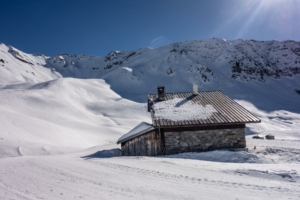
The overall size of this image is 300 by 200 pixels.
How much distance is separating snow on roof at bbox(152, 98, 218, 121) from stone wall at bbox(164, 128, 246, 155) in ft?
3.59

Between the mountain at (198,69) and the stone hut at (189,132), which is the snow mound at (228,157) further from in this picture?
the mountain at (198,69)

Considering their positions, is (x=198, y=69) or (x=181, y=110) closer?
A: (x=181, y=110)

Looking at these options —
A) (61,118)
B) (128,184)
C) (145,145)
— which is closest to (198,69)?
(61,118)

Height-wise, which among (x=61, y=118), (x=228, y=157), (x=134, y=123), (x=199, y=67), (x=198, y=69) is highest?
(x=199, y=67)

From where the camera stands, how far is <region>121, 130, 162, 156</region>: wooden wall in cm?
1373

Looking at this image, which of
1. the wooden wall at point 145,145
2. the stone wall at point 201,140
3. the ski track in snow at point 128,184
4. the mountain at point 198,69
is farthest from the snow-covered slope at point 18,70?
the ski track in snow at point 128,184

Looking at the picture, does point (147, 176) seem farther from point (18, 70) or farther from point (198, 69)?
point (18, 70)

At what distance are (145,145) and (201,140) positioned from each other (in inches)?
153

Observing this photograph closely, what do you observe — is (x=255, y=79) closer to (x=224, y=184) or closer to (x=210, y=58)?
(x=210, y=58)

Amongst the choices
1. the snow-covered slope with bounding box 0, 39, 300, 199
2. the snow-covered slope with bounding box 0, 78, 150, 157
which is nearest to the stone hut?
the snow-covered slope with bounding box 0, 39, 300, 199

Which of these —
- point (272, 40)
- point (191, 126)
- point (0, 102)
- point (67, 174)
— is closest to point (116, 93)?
point (0, 102)

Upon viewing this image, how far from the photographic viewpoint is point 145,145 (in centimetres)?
1415

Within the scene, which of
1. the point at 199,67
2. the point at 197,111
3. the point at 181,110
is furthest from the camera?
the point at 199,67

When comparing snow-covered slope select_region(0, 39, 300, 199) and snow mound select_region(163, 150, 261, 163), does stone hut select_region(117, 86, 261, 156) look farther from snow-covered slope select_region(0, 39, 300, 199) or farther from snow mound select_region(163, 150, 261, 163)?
snow mound select_region(163, 150, 261, 163)
